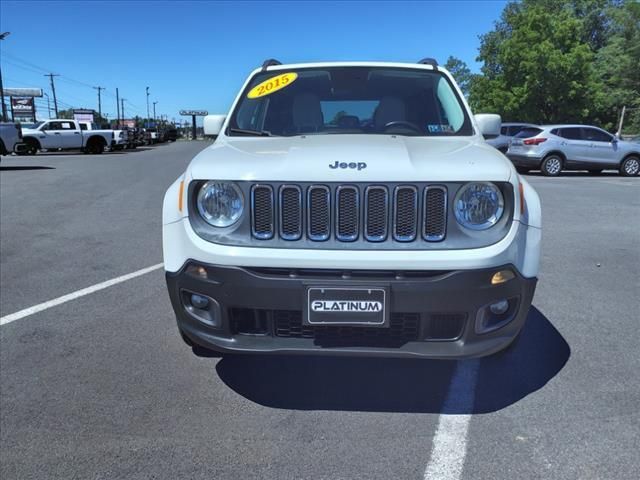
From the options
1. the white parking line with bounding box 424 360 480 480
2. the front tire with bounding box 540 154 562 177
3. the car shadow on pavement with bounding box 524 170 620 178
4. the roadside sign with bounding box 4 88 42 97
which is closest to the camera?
the white parking line with bounding box 424 360 480 480

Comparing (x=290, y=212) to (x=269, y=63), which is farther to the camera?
(x=269, y=63)

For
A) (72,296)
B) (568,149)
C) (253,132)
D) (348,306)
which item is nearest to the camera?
(348,306)

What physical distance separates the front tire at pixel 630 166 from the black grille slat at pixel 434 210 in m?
17.6

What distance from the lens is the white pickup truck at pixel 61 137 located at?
93.3ft

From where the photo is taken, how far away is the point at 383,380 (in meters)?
3.29

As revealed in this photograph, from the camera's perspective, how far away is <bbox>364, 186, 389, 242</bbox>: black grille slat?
260 cm

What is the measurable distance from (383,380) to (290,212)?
4.28ft

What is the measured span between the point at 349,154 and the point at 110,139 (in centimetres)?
3221

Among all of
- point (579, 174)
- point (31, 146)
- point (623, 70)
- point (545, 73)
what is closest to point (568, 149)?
point (579, 174)

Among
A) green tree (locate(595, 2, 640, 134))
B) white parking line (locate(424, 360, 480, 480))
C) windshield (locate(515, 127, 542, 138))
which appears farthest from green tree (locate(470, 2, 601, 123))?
white parking line (locate(424, 360, 480, 480))

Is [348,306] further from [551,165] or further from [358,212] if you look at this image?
[551,165]

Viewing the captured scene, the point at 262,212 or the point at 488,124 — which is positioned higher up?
the point at 488,124

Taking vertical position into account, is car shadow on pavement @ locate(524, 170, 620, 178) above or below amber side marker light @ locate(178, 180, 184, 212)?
below

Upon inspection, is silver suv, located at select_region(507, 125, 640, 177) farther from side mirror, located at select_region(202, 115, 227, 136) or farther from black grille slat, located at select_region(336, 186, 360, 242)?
black grille slat, located at select_region(336, 186, 360, 242)
